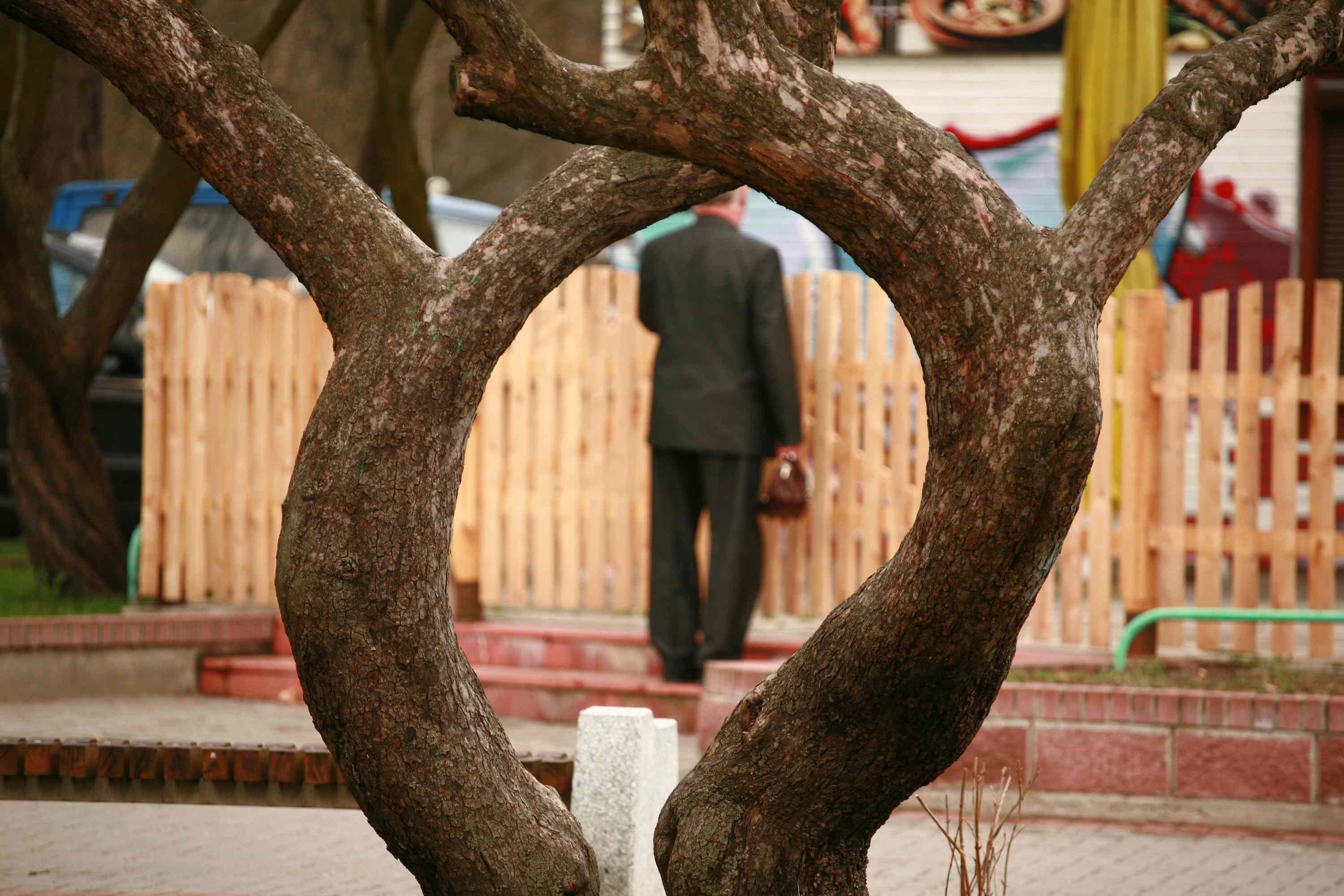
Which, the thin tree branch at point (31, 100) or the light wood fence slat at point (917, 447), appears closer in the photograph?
the light wood fence slat at point (917, 447)

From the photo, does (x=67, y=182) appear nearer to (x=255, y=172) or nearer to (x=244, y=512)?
(x=244, y=512)

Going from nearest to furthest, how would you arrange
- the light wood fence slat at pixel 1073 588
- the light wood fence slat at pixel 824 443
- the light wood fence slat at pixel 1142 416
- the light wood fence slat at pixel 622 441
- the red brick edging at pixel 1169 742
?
the red brick edging at pixel 1169 742
the light wood fence slat at pixel 1142 416
the light wood fence slat at pixel 1073 588
the light wood fence slat at pixel 824 443
the light wood fence slat at pixel 622 441

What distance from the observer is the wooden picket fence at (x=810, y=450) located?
757cm

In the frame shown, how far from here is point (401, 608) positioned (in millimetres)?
3611

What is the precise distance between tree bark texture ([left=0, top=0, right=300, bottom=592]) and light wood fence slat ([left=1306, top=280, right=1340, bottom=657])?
18.4ft

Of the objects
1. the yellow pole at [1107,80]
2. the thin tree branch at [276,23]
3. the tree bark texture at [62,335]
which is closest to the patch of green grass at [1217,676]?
the yellow pole at [1107,80]

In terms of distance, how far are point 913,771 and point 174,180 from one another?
6738mm

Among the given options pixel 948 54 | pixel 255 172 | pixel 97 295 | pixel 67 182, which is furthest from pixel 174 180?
pixel 948 54

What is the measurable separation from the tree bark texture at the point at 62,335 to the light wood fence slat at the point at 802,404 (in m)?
3.27

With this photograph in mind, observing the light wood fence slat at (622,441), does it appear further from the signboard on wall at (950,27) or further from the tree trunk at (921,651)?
the signboard on wall at (950,27)

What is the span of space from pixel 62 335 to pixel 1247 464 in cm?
642

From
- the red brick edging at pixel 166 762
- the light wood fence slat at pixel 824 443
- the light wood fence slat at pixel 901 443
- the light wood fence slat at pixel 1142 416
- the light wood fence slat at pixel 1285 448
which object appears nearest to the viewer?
the red brick edging at pixel 166 762

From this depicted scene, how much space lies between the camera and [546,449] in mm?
8742

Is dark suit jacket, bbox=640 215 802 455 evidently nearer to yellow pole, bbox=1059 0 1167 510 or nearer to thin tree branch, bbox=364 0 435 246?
thin tree branch, bbox=364 0 435 246
